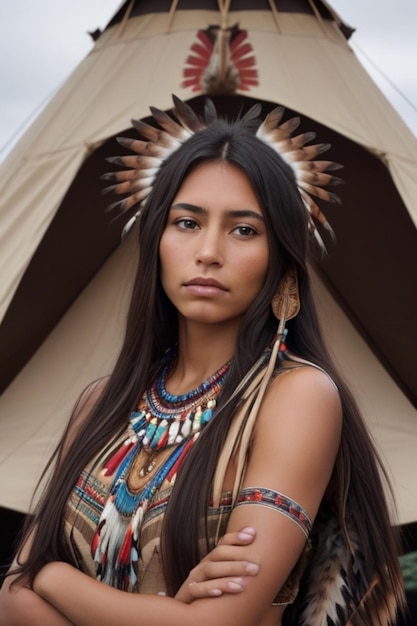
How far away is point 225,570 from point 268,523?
0.08m

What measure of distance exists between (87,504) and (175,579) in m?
0.20

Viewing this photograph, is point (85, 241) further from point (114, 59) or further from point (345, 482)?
point (345, 482)

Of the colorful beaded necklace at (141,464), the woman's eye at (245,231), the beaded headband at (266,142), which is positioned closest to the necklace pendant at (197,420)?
the colorful beaded necklace at (141,464)

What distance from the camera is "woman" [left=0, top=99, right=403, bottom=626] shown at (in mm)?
1517

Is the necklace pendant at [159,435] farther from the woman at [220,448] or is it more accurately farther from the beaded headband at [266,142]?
the beaded headband at [266,142]

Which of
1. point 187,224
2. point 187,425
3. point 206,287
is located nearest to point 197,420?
point 187,425

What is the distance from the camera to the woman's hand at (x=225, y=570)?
1466mm

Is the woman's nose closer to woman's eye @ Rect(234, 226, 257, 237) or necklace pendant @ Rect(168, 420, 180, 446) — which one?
woman's eye @ Rect(234, 226, 257, 237)

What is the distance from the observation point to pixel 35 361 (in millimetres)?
4520

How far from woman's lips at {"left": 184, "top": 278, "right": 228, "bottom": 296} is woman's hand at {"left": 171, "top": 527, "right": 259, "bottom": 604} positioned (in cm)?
36

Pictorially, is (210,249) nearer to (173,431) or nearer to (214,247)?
(214,247)

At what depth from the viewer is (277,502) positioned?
1504 millimetres

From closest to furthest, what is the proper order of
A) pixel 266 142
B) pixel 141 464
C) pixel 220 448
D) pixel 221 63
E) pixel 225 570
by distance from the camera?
1. pixel 225 570
2. pixel 220 448
3. pixel 141 464
4. pixel 266 142
5. pixel 221 63

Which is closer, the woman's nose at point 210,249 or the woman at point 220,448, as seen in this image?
the woman at point 220,448
